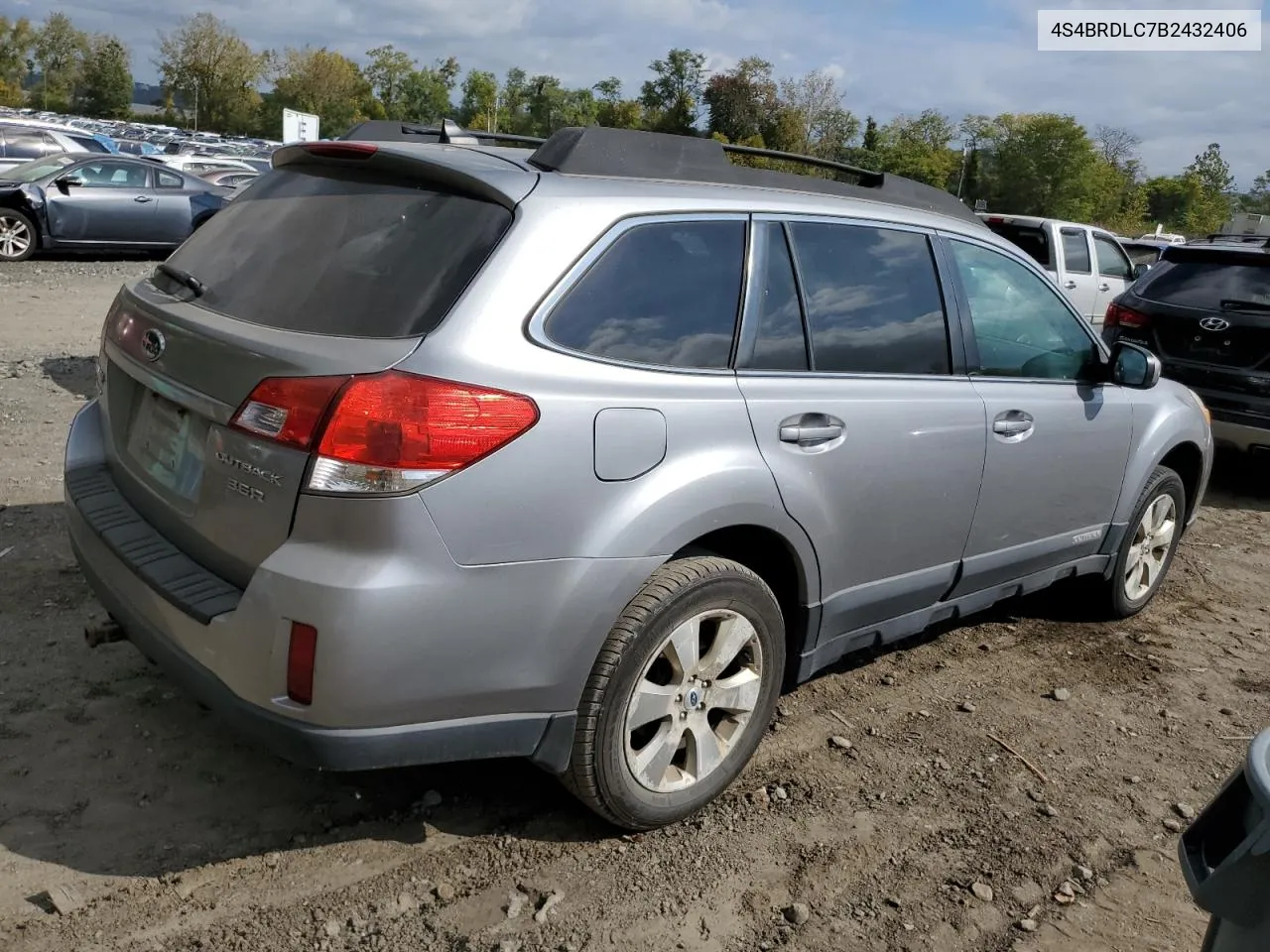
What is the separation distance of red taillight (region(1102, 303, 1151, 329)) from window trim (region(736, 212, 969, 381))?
181 inches

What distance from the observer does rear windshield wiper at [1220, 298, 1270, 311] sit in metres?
7.17

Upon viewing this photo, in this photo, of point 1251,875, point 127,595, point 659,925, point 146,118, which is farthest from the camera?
point 146,118

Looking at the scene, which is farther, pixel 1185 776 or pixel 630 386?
pixel 1185 776

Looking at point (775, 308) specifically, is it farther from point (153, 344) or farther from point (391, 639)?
point (153, 344)

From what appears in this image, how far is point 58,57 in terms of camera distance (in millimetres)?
89188

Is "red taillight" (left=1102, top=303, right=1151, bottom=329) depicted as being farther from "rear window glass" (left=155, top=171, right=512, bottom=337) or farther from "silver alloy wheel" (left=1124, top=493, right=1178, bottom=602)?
"rear window glass" (left=155, top=171, right=512, bottom=337)

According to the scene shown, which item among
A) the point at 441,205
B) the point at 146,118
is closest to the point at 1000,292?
the point at 441,205

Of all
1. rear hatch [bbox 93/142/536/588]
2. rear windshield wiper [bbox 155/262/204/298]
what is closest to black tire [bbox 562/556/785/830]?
rear hatch [bbox 93/142/536/588]

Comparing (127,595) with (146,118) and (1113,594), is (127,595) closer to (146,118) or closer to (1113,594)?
(1113,594)

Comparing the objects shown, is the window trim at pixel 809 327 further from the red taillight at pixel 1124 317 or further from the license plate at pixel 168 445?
the red taillight at pixel 1124 317

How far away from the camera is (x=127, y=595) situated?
2930 millimetres

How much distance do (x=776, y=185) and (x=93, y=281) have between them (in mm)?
12037

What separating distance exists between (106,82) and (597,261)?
321 feet

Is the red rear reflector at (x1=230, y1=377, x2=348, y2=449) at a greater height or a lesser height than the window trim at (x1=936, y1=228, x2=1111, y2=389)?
lesser
